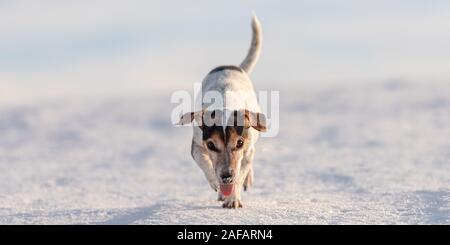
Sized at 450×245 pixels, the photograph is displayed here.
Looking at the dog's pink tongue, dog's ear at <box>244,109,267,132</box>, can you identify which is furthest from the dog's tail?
the dog's pink tongue

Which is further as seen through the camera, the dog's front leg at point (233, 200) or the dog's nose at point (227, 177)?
the dog's front leg at point (233, 200)

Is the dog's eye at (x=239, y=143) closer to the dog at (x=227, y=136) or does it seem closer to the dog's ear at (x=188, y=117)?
the dog at (x=227, y=136)

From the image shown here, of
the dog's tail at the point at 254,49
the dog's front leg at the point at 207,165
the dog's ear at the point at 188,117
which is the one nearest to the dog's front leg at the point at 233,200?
the dog's front leg at the point at 207,165

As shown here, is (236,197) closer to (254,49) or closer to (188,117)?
(188,117)

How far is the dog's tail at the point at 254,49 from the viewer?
1098cm

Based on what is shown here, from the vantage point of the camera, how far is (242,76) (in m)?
9.71

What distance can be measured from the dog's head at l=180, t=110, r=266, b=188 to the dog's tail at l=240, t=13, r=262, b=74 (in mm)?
3152

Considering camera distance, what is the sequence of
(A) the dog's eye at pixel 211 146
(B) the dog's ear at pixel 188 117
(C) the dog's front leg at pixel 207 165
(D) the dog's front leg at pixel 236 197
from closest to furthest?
(A) the dog's eye at pixel 211 146 → (B) the dog's ear at pixel 188 117 → (D) the dog's front leg at pixel 236 197 → (C) the dog's front leg at pixel 207 165

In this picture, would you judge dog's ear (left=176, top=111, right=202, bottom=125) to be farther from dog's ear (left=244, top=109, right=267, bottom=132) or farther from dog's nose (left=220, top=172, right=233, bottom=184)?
dog's nose (left=220, top=172, right=233, bottom=184)

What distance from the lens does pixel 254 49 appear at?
1116cm

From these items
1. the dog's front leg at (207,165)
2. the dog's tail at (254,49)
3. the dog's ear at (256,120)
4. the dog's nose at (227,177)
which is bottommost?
the dog's nose at (227,177)

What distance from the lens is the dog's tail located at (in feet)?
36.0
